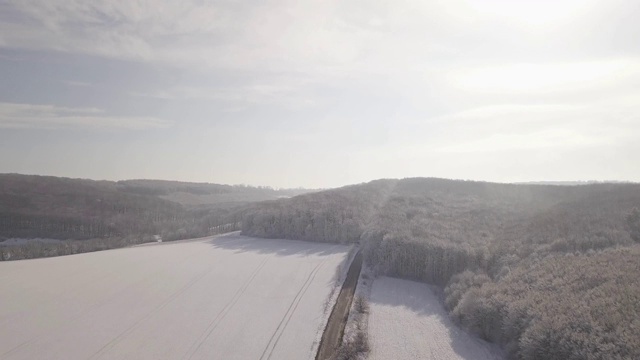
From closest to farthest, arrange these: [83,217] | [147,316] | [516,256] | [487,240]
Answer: [147,316] < [516,256] < [487,240] < [83,217]

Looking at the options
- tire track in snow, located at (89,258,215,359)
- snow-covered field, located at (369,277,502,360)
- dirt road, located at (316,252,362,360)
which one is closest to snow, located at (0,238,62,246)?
tire track in snow, located at (89,258,215,359)

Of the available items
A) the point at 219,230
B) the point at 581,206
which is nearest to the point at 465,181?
the point at 581,206

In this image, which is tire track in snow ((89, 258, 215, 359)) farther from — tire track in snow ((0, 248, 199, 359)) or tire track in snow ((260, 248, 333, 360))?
tire track in snow ((260, 248, 333, 360))

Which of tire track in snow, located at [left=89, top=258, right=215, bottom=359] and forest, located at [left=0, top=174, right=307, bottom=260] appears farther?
forest, located at [left=0, top=174, right=307, bottom=260]

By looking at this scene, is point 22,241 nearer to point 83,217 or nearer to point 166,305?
point 83,217

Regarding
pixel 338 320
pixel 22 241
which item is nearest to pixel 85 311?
pixel 338 320

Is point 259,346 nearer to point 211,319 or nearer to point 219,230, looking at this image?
point 211,319

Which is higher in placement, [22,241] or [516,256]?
[516,256]

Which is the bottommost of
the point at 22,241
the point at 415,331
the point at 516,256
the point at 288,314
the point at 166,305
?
the point at 415,331
